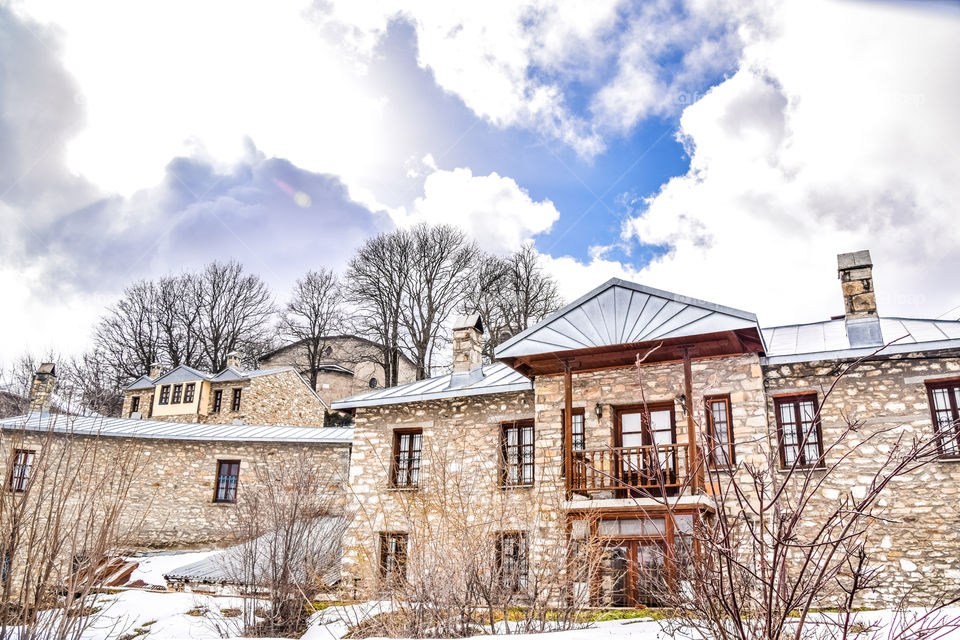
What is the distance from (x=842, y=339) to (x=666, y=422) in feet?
10.2

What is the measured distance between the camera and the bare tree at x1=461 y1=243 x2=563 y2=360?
2575cm

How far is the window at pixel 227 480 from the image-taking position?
17734mm

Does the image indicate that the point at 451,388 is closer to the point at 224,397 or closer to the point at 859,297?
the point at 859,297

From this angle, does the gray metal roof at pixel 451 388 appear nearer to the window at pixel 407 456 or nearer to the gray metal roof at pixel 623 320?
the window at pixel 407 456

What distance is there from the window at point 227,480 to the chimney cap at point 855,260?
47.4 feet

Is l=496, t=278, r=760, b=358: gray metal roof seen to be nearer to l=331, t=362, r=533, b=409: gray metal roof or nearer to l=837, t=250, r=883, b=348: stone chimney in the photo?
l=331, t=362, r=533, b=409: gray metal roof

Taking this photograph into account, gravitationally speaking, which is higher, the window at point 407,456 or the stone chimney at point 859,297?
the stone chimney at point 859,297

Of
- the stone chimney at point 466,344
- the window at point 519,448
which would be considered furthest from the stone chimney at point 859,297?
the stone chimney at point 466,344

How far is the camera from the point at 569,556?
8211mm

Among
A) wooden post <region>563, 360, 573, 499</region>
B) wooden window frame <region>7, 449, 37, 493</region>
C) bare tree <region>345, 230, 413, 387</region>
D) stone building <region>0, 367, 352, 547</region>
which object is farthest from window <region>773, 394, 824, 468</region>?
bare tree <region>345, 230, 413, 387</region>

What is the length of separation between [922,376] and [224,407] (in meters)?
22.9

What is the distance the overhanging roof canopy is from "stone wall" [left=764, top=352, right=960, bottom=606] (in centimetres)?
124

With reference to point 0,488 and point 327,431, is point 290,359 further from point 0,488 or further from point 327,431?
point 0,488

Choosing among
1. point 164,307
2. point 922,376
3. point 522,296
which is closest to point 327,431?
point 522,296
